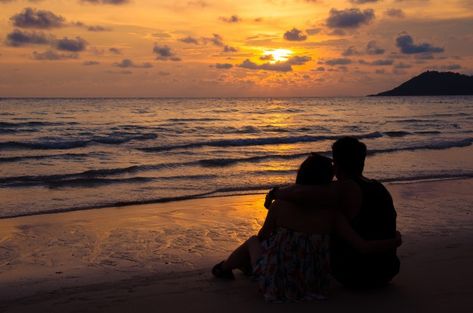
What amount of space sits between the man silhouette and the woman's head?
6 centimetres

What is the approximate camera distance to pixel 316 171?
15.4 ft

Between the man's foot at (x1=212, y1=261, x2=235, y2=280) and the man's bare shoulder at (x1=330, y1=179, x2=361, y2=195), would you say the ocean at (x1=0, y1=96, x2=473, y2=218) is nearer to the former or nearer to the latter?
the man's foot at (x1=212, y1=261, x2=235, y2=280)

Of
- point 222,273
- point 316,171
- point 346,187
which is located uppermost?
point 316,171

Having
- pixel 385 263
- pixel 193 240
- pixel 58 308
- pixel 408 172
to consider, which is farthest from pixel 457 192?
pixel 58 308

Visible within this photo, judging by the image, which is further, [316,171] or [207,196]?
[207,196]

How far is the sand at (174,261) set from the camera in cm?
493

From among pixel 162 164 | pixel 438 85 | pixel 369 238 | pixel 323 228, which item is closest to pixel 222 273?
pixel 323 228

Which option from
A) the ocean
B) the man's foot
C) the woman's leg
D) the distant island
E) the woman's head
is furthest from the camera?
the distant island

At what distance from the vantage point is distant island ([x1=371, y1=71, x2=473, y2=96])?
17038 cm

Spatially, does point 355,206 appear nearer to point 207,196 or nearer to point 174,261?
point 174,261

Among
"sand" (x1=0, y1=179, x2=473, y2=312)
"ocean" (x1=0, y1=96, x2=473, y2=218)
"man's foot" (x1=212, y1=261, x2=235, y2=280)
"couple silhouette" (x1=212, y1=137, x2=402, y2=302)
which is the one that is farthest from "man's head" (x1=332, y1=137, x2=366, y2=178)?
"ocean" (x1=0, y1=96, x2=473, y2=218)

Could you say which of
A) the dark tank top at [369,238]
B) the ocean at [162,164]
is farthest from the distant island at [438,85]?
the dark tank top at [369,238]

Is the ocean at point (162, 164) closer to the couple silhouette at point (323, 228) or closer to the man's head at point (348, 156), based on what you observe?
the couple silhouette at point (323, 228)

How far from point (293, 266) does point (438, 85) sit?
177 metres
